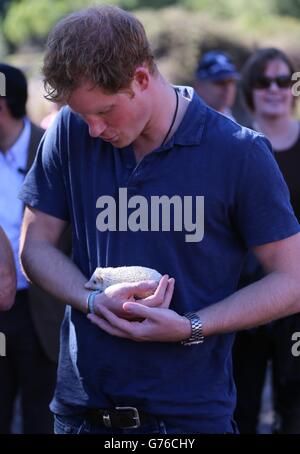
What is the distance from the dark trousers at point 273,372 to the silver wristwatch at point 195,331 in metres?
1.68

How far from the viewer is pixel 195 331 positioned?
2518 millimetres

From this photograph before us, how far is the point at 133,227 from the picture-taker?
2.58 metres

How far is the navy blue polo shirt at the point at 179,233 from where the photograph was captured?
8.29 feet

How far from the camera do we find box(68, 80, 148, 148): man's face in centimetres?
243

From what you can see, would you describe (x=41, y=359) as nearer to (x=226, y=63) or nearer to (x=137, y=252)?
(x=137, y=252)

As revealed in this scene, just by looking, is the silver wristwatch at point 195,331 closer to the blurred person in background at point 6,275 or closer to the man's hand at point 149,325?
the man's hand at point 149,325

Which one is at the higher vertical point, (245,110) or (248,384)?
(245,110)

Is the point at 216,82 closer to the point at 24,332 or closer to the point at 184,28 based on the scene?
the point at 24,332

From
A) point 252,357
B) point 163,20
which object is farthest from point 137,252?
point 163,20

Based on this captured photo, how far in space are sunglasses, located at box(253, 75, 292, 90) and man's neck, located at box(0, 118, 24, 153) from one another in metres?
1.34

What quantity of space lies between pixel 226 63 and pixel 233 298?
404 centimetres

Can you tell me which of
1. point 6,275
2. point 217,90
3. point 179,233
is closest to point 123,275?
point 179,233

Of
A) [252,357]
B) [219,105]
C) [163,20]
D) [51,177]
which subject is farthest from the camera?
[163,20]

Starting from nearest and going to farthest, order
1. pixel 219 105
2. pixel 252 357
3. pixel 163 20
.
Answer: pixel 252 357 < pixel 219 105 < pixel 163 20
